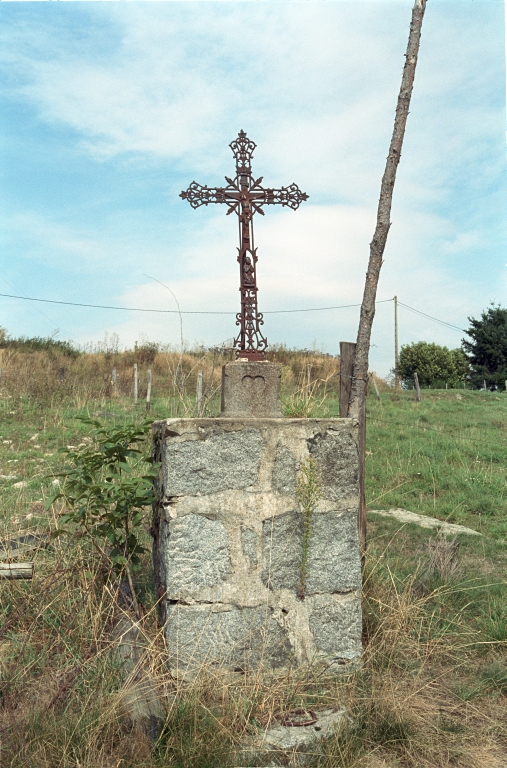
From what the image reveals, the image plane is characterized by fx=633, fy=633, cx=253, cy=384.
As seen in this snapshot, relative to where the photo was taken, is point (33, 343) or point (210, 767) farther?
point (33, 343)

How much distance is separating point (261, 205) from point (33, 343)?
64.4 ft

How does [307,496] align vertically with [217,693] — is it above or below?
above

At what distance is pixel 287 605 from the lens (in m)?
3.37

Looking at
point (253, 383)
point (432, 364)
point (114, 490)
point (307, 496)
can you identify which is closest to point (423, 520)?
point (253, 383)

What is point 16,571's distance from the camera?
3881 millimetres

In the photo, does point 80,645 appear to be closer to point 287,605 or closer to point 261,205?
point 287,605

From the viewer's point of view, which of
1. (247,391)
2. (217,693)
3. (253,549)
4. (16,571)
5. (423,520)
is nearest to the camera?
(217,693)

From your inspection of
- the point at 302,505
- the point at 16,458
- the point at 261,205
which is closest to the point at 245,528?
the point at 302,505

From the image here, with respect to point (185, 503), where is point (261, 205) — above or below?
above

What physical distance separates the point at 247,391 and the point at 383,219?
1.81 m

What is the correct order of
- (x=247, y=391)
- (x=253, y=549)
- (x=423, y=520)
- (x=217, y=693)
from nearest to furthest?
(x=217, y=693) → (x=253, y=549) → (x=247, y=391) → (x=423, y=520)

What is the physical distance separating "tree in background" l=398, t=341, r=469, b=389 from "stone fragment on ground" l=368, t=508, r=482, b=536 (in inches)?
1052

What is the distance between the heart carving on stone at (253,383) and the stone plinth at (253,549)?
0.66m

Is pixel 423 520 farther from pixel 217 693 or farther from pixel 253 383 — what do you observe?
pixel 217 693
